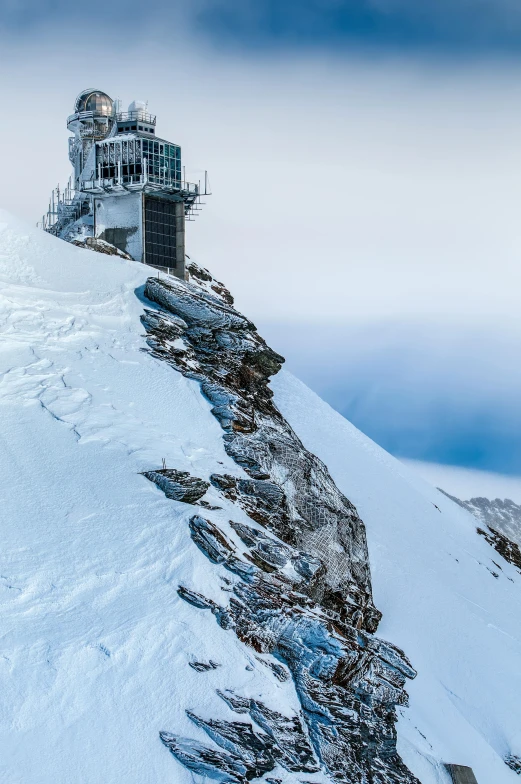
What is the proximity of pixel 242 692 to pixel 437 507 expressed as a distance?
29996 mm

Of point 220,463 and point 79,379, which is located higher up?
point 79,379

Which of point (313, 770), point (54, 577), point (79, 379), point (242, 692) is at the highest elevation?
point (79, 379)

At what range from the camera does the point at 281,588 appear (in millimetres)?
19531

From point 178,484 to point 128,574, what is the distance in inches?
153

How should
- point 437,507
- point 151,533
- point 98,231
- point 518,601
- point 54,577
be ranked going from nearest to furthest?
point 54,577, point 151,533, point 518,601, point 437,507, point 98,231

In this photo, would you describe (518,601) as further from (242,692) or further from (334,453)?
(242,692)

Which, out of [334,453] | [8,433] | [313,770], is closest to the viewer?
[313,770]

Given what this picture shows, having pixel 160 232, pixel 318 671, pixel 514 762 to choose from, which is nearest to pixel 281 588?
pixel 318 671

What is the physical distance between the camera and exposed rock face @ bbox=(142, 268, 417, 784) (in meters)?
15.5

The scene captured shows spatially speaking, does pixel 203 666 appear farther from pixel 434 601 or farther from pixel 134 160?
pixel 134 160

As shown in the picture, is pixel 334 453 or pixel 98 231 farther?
pixel 98 231

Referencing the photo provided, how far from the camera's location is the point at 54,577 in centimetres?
1731

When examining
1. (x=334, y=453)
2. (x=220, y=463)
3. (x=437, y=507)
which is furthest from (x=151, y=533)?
(x=437, y=507)

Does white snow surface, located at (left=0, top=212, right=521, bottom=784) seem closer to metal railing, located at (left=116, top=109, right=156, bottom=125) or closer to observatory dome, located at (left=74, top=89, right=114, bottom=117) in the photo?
metal railing, located at (left=116, top=109, right=156, bottom=125)
